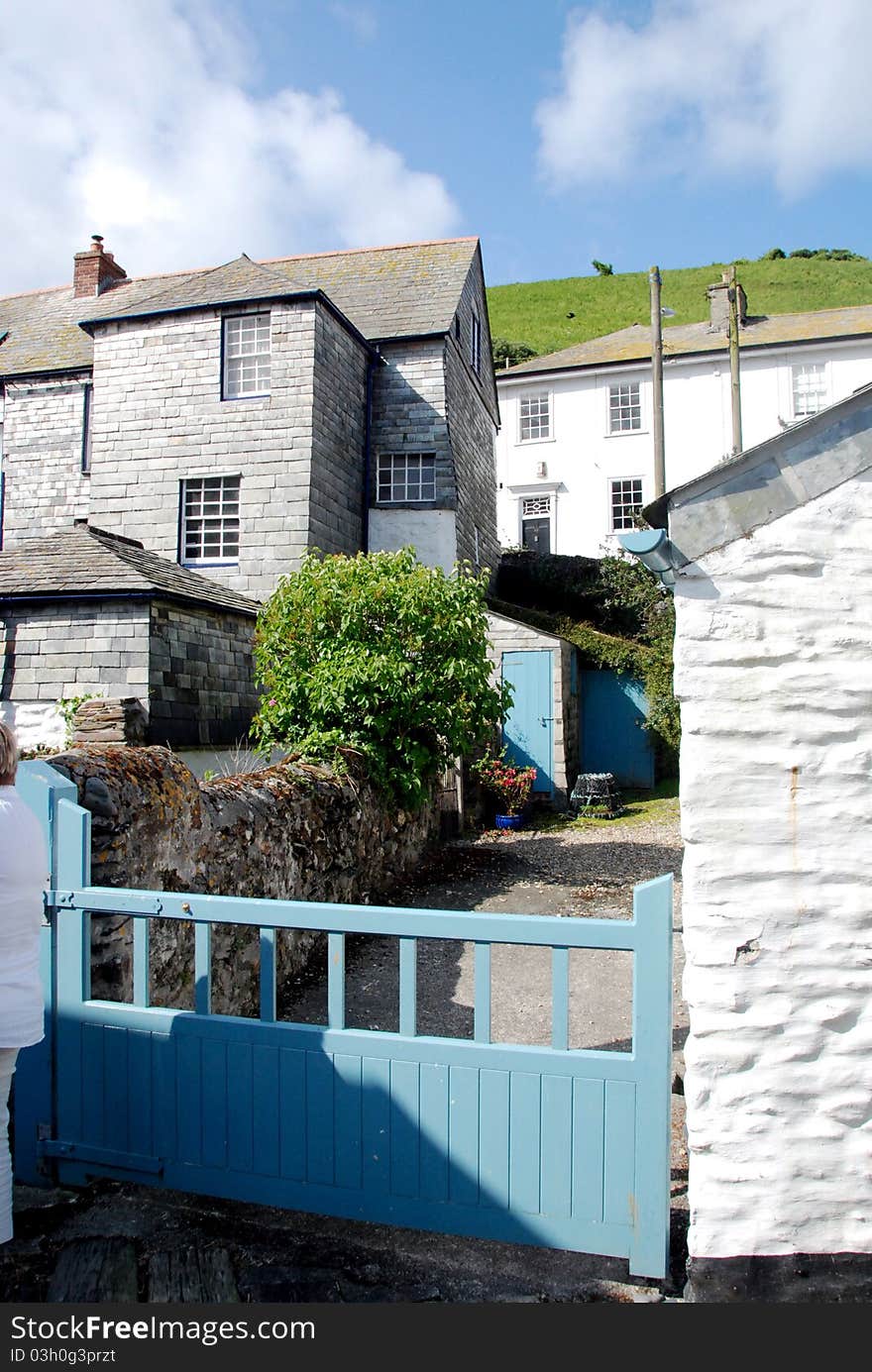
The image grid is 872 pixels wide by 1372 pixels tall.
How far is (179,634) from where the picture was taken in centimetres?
1223

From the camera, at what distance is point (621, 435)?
1113 inches

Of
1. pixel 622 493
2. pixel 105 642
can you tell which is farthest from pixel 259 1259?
pixel 622 493

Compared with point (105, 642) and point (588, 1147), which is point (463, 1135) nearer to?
point (588, 1147)

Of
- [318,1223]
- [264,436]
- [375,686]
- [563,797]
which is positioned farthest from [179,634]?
[318,1223]

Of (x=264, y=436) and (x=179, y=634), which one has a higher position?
(x=264, y=436)

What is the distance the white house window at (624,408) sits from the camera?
28391mm

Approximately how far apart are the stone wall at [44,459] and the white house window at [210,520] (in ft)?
10.6

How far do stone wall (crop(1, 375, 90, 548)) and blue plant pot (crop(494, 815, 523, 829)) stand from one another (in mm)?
10361

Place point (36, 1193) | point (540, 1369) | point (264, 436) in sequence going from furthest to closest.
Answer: point (264, 436), point (36, 1193), point (540, 1369)

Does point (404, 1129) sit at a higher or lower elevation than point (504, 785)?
lower

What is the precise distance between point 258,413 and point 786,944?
1475 cm

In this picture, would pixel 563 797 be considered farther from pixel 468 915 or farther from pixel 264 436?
pixel 468 915

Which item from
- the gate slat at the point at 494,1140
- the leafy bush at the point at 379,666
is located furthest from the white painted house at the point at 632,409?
the gate slat at the point at 494,1140

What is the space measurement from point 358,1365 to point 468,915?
A: 1.34 m
